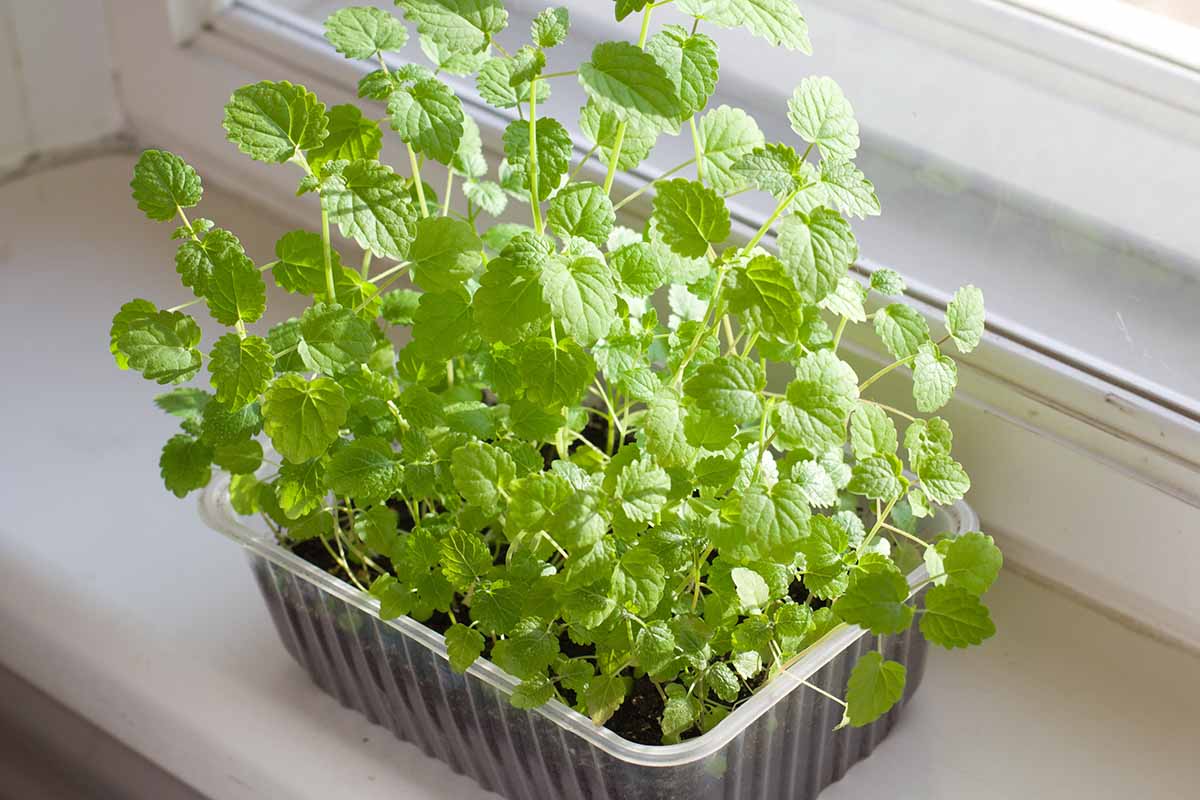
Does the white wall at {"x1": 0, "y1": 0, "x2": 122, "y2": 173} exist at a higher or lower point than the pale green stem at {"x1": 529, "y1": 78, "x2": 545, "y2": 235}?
lower

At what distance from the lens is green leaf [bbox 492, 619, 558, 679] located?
703 mm

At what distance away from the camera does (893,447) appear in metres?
0.72

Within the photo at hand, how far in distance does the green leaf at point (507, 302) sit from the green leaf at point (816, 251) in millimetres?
121

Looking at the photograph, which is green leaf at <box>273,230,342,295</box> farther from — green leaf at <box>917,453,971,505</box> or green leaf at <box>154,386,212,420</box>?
green leaf at <box>917,453,971,505</box>

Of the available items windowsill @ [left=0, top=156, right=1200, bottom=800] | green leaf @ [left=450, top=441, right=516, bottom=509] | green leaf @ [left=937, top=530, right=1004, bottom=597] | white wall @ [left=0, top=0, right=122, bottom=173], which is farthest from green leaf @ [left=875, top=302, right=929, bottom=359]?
white wall @ [left=0, top=0, right=122, bottom=173]

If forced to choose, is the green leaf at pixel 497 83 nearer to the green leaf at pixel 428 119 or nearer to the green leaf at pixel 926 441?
the green leaf at pixel 428 119

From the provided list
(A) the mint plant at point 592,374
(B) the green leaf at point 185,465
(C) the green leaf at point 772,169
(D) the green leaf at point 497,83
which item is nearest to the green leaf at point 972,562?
(A) the mint plant at point 592,374

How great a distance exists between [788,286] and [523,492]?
16cm

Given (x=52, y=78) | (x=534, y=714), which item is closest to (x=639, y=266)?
(x=534, y=714)

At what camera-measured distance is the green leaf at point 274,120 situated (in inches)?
25.9

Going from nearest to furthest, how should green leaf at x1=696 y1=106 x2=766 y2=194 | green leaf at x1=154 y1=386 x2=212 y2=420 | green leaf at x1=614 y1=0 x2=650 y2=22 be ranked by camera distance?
green leaf at x1=614 y1=0 x2=650 y2=22
green leaf at x1=696 y1=106 x2=766 y2=194
green leaf at x1=154 y1=386 x2=212 y2=420

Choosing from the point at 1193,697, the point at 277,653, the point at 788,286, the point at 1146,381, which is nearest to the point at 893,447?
the point at 788,286

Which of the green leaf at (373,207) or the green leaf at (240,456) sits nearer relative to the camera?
the green leaf at (373,207)

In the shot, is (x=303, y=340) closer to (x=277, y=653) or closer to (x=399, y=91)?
(x=399, y=91)
